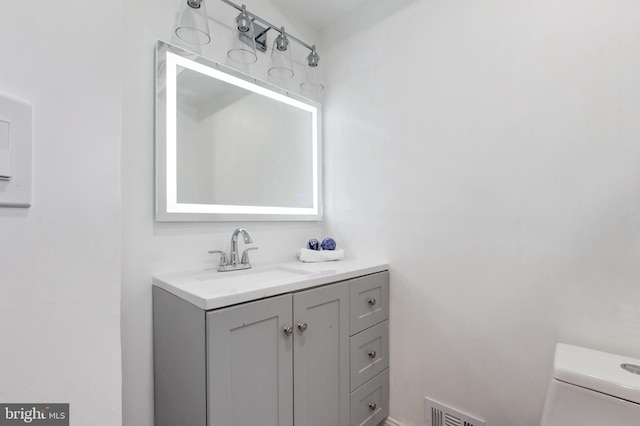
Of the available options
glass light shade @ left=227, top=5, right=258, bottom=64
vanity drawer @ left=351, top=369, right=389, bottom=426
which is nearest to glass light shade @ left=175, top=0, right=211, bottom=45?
glass light shade @ left=227, top=5, right=258, bottom=64

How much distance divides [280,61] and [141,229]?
1151 millimetres

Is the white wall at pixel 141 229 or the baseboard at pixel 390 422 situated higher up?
the white wall at pixel 141 229

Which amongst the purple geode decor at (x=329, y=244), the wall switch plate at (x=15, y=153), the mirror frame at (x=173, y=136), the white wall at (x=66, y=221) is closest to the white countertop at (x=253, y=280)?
the purple geode decor at (x=329, y=244)

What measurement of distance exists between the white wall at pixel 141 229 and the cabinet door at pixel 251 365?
1.57 ft

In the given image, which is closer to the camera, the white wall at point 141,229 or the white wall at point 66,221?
the white wall at point 66,221

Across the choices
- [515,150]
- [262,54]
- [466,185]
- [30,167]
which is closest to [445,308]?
[466,185]

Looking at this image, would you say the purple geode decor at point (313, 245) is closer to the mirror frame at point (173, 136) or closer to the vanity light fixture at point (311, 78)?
the mirror frame at point (173, 136)

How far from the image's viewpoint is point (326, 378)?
1269mm

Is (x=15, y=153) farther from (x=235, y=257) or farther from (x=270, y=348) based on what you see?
(x=235, y=257)

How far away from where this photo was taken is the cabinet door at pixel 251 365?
Result: 933 millimetres

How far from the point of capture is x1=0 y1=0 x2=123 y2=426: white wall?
0.36 meters

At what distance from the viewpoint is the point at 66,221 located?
399 millimetres

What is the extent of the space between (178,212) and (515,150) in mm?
1485

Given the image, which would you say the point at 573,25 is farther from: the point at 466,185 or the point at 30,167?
the point at 30,167
